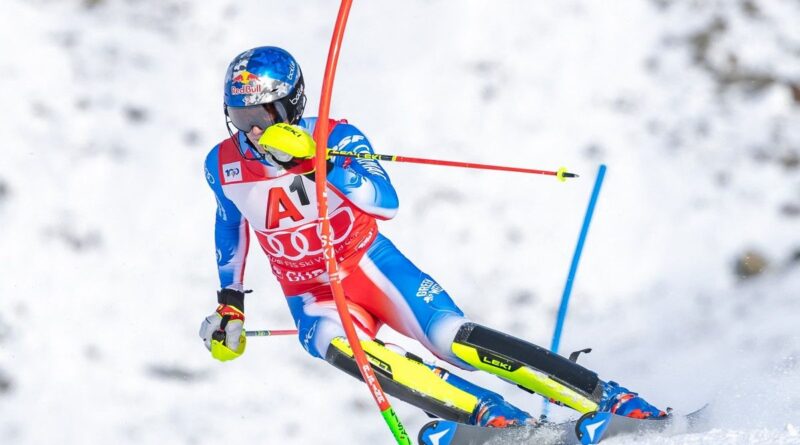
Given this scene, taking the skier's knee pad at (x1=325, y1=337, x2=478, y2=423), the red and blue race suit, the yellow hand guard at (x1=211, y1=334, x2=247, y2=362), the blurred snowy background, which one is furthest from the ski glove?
the blurred snowy background

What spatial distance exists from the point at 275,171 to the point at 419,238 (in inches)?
153

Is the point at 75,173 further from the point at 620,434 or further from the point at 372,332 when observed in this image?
the point at 620,434

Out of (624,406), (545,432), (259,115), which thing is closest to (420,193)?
(259,115)

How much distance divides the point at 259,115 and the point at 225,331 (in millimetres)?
1227

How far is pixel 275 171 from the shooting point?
5254 millimetres

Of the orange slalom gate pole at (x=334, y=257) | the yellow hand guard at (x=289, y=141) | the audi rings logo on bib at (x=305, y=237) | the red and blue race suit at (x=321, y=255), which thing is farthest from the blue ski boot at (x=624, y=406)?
the yellow hand guard at (x=289, y=141)

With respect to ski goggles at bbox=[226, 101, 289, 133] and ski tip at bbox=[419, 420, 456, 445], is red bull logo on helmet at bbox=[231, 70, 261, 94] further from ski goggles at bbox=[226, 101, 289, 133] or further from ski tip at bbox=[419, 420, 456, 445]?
ski tip at bbox=[419, 420, 456, 445]

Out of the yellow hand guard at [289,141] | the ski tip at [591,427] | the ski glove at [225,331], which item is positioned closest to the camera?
the yellow hand guard at [289,141]

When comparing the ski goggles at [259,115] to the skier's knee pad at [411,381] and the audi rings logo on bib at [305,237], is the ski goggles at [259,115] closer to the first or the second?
the audi rings logo on bib at [305,237]

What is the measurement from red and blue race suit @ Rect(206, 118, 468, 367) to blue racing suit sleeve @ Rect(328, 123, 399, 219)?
0.04ft

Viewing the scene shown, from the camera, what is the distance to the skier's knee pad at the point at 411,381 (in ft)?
15.9

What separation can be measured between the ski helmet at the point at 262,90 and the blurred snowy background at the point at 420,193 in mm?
3356

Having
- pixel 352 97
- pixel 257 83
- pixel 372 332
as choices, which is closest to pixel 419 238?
pixel 352 97

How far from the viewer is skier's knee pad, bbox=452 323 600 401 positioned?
481 centimetres
